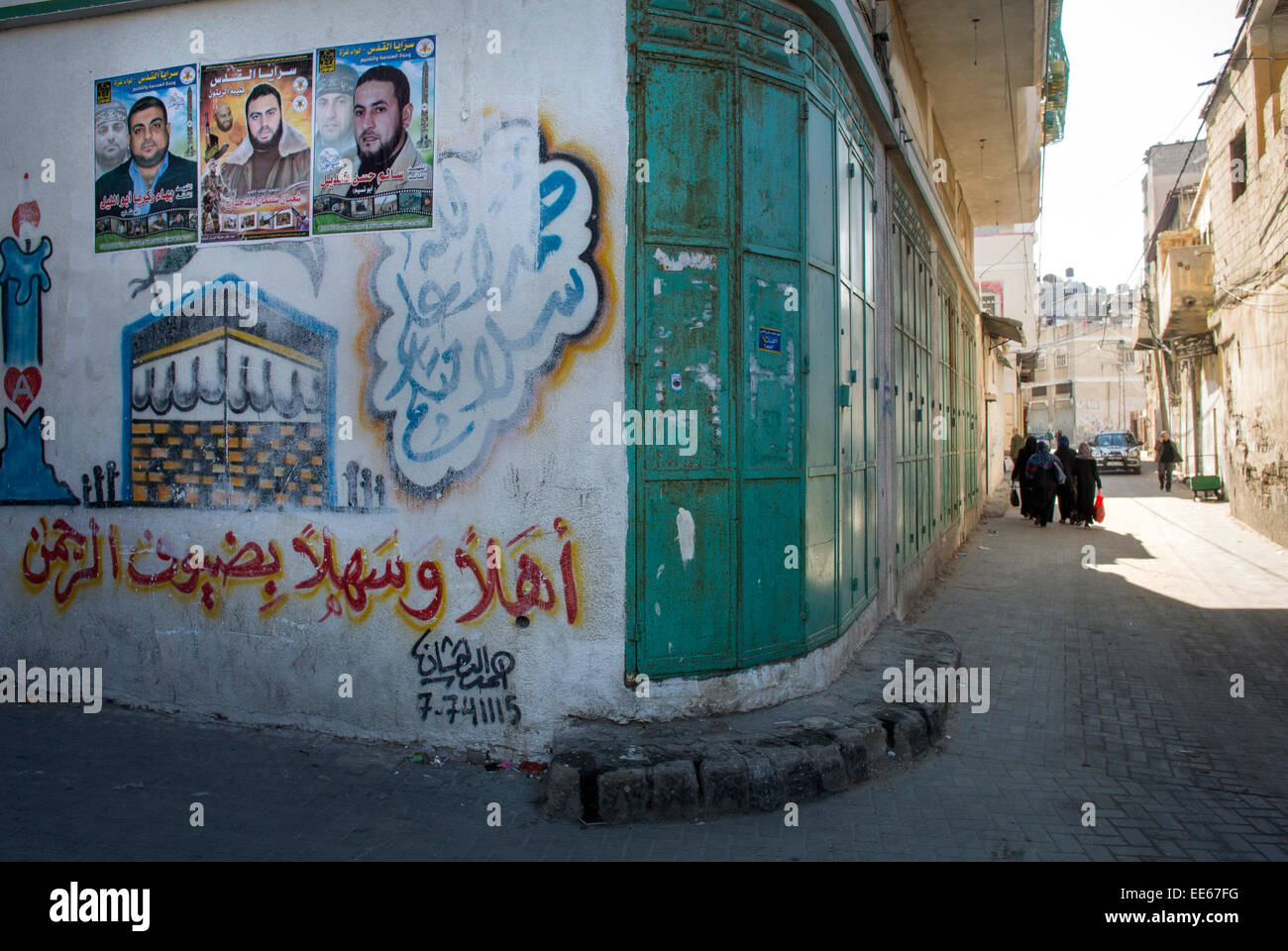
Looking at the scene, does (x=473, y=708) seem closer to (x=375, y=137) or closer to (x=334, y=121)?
(x=375, y=137)

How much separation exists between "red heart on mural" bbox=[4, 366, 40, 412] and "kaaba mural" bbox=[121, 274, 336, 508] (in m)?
0.73

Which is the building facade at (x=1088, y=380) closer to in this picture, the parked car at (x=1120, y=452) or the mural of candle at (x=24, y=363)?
the parked car at (x=1120, y=452)

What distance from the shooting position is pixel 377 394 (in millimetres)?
5375

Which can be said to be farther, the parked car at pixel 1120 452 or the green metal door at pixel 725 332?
the parked car at pixel 1120 452

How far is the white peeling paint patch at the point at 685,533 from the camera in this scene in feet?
16.8

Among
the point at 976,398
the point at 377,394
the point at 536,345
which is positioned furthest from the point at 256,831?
the point at 976,398

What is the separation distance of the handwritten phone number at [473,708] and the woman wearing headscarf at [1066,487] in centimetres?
1601

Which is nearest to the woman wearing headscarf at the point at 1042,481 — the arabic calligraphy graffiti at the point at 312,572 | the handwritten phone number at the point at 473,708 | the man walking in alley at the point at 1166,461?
the man walking in alley at the point at 1166,461

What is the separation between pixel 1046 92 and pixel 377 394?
587 inches
